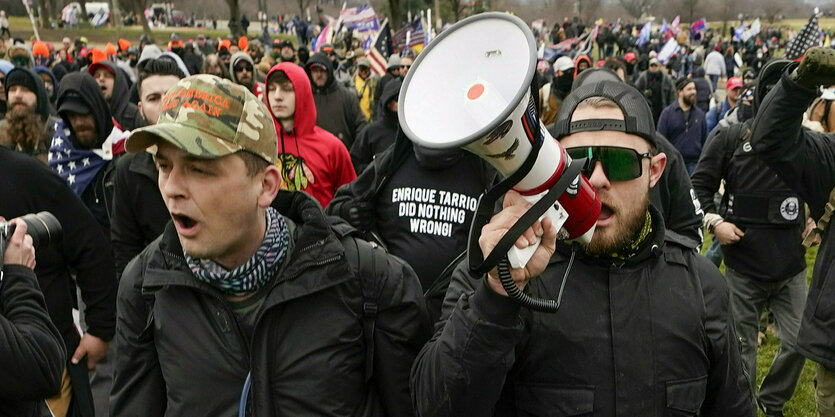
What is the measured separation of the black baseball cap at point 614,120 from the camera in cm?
209

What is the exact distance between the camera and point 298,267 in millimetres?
2076

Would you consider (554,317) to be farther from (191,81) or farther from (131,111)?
(131,111)

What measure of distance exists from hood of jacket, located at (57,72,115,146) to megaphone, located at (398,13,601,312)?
3.84 metres

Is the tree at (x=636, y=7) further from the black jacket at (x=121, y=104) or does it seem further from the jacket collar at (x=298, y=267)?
the jacket collar at (x=298, y=267)

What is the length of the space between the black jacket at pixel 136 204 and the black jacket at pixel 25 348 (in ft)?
4.77

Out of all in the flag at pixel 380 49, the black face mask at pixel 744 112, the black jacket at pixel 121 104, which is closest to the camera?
the black face mask at pixel 744 112

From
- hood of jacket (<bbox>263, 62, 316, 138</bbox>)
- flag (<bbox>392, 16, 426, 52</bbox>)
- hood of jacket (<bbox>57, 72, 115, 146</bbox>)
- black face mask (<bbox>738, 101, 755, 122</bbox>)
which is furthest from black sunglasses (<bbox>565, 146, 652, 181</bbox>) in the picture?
flag (<bbox>392, 16, 426, 52</bbox>)

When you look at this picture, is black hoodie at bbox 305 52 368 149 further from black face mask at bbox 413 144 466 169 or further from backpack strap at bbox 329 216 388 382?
backpack strap at bbox 329 216 388 382

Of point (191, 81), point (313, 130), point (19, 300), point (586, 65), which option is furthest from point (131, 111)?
point (586, 65)

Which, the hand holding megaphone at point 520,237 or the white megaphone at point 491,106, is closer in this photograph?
the white megaphone at point 491,106

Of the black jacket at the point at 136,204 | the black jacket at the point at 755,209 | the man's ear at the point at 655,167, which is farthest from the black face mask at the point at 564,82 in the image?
the man's ear at the point at 655,167

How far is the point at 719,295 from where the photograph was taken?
2.13 m

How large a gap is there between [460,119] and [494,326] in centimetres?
48

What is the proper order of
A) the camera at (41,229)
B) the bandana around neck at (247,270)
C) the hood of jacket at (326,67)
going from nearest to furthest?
the bandana around neck at (247,270)
the camera at (41,229)
the hood of jacket at (326,67)
